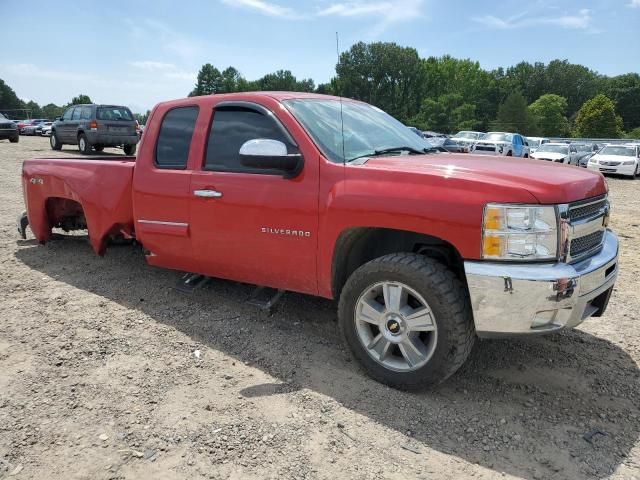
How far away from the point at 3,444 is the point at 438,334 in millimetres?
2347

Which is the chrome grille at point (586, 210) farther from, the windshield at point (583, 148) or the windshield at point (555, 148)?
the windshield at point (583, 148)

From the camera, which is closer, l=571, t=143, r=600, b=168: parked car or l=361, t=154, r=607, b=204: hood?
l=361, t=154, r=607, b=204: hood

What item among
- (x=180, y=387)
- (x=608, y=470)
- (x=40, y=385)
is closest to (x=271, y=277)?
(x=180, y=387)

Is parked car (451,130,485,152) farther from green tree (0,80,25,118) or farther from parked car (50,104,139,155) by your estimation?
green tree (0,80,25,118)

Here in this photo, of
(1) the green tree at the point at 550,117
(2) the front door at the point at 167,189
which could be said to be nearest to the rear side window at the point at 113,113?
(2) the front door at the point at 167,189

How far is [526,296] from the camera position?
2641 mm

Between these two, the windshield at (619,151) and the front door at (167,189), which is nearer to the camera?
the front door at (167,189)

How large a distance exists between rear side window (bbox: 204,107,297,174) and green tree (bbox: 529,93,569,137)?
81.7 m

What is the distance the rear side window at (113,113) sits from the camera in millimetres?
17250

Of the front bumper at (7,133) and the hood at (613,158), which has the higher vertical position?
the front bumper at (7,133)

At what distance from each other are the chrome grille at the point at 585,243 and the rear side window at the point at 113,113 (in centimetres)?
1691

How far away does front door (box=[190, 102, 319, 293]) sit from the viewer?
3424 millimetres

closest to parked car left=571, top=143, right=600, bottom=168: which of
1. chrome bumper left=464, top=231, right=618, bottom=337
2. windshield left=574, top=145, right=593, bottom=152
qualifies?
windshield left=574, top=145, right=593, bottom=152

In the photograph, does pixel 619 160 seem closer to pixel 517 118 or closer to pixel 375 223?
pixel 375 223
